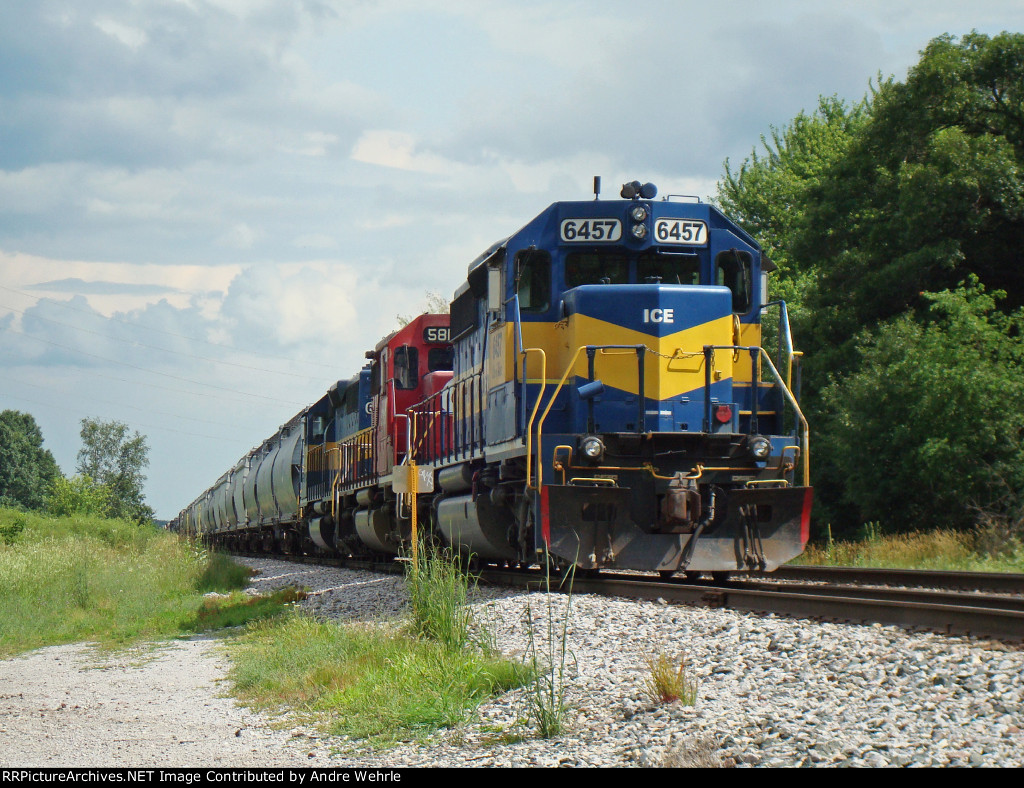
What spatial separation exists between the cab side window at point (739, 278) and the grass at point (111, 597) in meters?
6.55

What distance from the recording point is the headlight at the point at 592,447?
995 cm

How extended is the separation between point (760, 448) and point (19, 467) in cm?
11178

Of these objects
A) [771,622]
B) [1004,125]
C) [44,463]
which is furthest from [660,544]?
[44,463]

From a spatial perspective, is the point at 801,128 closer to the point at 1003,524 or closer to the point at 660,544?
the point at 1003,524

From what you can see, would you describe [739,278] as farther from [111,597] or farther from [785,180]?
[785,180]

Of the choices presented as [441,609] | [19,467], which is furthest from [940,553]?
[19,467]

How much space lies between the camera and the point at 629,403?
10.6m

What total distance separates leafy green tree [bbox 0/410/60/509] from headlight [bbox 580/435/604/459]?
103m

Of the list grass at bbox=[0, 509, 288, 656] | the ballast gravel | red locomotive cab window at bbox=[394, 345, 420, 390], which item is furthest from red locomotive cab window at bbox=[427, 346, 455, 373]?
the ballast gravel

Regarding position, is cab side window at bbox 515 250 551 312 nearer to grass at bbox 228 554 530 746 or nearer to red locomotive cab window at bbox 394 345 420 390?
grass at bbox 228 554 530 746

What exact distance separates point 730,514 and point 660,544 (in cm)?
78

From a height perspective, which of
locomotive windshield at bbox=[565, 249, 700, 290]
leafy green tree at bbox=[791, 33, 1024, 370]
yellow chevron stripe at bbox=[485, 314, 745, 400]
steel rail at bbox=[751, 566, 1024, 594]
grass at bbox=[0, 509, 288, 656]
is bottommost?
grass at bbox=[0, 509, 288, 656]

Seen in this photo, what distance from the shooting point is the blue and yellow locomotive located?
10141mm

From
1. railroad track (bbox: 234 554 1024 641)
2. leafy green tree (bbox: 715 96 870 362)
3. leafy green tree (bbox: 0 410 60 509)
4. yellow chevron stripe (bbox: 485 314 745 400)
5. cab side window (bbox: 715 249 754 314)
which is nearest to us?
railroad track (bbox: 234 554 1024 641)
